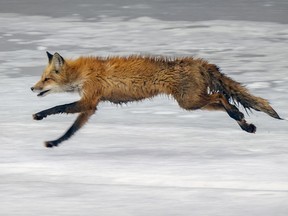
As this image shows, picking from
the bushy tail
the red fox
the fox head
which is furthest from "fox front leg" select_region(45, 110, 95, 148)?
the bushy tail

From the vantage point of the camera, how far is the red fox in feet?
25.0

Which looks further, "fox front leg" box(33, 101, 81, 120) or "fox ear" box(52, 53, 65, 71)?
"fox ear" box(52, 53, 65, 71)

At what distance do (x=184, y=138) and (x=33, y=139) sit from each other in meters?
1.08

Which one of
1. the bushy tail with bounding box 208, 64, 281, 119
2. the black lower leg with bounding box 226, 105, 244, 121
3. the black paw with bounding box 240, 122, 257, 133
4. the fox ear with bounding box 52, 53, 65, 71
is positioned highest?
the fox ear with bounding box 52, 53, 65, 71

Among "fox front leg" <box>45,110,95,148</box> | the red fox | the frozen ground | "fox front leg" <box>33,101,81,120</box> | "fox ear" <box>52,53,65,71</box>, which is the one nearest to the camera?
the frozen ground

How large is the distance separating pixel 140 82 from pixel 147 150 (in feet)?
2.42

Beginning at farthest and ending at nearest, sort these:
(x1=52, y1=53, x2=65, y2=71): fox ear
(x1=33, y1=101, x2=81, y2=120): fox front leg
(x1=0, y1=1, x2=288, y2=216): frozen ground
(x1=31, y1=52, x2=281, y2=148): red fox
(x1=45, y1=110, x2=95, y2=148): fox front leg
Result: (x1=52, y1=53, x2=65, y2=71): fox ear
(x1=31, y1=52, x2=281, y2=148): red fox
(x1=33, y1=101, x2=81, y2=120): fox front leg
(x1=45, y1=110, x2=95, y2=148): fox front leg
(x1=0, y1=1, x2=288, y2=216): frozen ground

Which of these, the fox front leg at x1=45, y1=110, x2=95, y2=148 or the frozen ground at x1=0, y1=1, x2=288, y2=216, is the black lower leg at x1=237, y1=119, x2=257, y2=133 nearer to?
the frozen ground at x1=0, y1=1, x2=288, y2=216

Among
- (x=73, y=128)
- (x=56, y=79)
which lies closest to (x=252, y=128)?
(x=73, y=128)

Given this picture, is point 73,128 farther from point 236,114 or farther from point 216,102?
point 236,114

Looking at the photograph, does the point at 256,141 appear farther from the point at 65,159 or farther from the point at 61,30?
the point at 61,30

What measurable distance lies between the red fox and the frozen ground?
0.24m

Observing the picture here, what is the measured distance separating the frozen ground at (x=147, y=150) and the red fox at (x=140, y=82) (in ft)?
0.78

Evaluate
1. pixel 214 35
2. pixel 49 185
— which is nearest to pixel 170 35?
pixel 214 35
